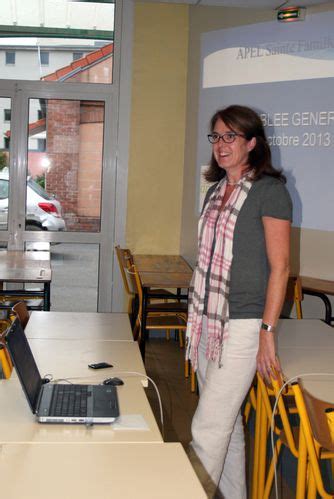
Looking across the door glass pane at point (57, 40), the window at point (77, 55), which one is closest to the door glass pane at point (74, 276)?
the door glass pane at point (57, 40)

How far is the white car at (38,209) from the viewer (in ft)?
23.5

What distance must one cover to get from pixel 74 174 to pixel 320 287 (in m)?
3.12

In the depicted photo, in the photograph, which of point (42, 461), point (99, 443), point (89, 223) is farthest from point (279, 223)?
point (89, 223)

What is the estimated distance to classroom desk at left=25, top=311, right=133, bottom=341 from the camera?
3275 millimetres

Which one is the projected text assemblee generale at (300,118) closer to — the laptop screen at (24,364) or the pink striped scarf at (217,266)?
the pink striped scarf at (217,266)

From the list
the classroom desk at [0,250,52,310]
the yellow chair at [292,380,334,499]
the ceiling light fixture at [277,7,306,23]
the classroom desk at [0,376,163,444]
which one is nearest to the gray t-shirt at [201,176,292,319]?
the yellow chair at [292,380,334,499]

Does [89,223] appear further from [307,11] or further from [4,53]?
[307,11]

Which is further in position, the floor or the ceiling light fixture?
the ceiling light fixture

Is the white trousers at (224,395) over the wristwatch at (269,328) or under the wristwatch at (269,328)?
Result: under

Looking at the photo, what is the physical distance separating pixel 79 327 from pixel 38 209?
154 inches

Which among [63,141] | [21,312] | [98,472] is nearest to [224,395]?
[98,472]

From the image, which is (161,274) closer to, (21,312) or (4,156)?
(4,156)

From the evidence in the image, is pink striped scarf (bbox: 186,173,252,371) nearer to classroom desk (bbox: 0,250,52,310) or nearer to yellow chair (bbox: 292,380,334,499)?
yellow chair (bbox: 292,380,334,499)

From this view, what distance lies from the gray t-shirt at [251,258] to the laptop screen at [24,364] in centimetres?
77
